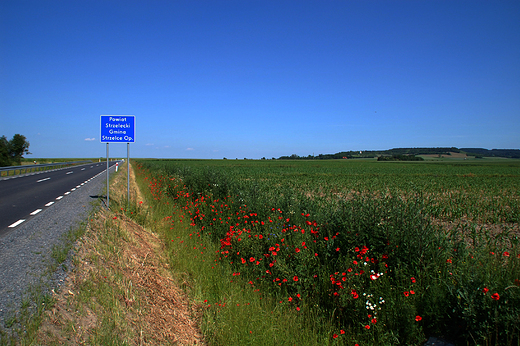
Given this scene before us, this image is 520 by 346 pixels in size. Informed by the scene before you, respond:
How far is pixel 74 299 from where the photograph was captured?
139 inches

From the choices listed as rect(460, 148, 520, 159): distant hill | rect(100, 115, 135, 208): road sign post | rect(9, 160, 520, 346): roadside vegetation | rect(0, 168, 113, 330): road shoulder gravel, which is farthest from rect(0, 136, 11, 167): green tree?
rect(460, 148, 520, 159): distant hill

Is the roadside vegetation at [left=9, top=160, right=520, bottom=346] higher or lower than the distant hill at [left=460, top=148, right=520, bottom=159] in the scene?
lower

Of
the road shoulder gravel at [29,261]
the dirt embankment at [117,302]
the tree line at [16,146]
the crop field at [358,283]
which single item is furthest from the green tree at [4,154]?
the crop field at [358,283]

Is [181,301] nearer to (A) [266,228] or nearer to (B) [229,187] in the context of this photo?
(A) [266,228]

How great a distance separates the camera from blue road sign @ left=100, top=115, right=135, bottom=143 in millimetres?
10130

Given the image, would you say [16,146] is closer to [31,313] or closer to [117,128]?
[117,128]

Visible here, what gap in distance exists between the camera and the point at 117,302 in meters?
3.73

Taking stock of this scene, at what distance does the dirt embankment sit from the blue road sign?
16.8 feet

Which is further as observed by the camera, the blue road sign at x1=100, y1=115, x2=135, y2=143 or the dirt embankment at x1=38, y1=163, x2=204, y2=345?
the blue road sign at x1=100, y1=115, x2=135, y2=143

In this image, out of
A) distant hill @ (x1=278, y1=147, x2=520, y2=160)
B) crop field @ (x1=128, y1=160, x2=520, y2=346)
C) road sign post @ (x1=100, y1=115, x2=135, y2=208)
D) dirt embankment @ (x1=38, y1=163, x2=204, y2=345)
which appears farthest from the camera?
distant hill @ (x1=278, y1=147, x2=520, y2=160)

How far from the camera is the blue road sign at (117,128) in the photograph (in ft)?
33.2

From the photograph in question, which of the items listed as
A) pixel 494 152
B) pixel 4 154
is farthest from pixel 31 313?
pixel 494 152

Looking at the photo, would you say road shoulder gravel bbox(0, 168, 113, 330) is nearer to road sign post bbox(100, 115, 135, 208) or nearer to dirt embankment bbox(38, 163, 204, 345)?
dirt embankment bbox(38, 163, 204, 345)

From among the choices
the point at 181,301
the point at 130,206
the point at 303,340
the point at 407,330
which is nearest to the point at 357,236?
the point at 407,330
